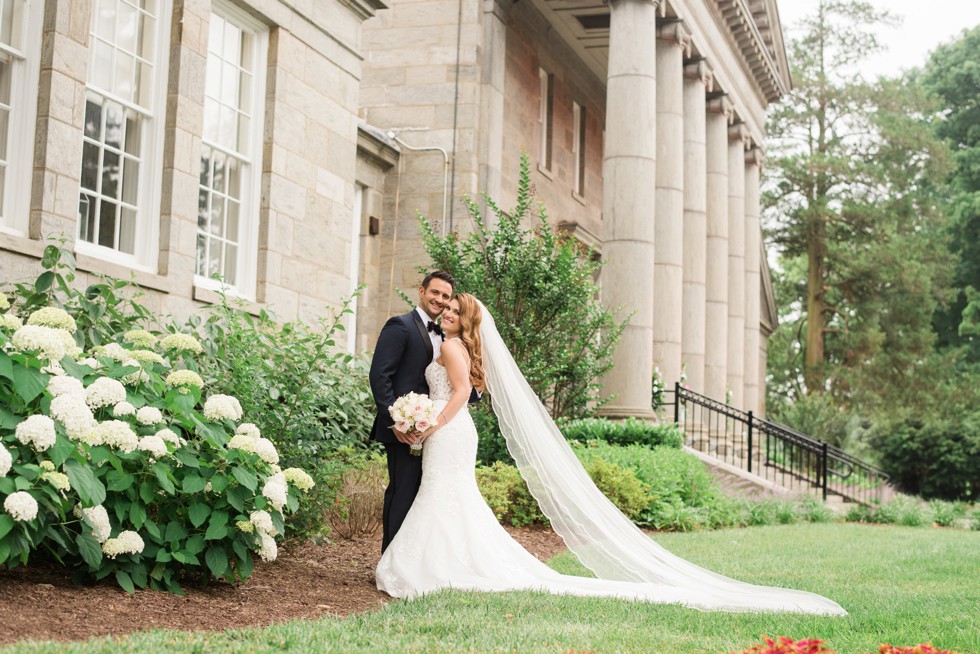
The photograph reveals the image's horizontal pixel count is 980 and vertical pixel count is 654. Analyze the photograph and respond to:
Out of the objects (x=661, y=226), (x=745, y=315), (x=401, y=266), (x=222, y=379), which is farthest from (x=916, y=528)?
(x=745, y=315)

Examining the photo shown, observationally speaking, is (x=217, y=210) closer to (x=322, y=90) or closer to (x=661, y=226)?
(x=322, y=90)

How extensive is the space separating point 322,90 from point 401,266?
266 inches

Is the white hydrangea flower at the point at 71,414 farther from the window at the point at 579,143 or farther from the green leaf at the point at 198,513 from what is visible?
the window at the point at 579,143

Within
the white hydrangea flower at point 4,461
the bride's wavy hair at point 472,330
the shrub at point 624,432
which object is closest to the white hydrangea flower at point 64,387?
the white hydrangea flower at point 4,461

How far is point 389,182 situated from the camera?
2023cm

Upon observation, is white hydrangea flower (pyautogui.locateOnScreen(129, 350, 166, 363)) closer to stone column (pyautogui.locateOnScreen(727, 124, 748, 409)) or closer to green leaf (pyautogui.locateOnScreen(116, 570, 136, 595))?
green leaf (pyautogui.locateOnScreen(116, 570, 136, 595))

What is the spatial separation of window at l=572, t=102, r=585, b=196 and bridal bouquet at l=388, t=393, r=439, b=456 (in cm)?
1921

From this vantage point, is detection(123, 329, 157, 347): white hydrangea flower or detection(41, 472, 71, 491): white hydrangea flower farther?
detection(123, 329, 157, 347): white hydrangea flower

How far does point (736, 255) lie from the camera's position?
29844 millimetres

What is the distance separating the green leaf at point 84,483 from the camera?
5758 mm

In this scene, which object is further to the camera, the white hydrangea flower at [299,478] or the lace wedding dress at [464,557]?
the lace wedding dress at [464,557]

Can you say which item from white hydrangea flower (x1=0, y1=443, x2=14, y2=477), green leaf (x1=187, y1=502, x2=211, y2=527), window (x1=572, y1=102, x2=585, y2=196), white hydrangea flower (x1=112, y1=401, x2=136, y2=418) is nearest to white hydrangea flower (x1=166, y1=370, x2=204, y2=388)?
white hydrangea flower (x1=112, y1=401, x2=136, y2=418)

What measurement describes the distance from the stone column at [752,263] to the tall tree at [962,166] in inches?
600

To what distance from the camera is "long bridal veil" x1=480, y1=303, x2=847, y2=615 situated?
8117 mm
